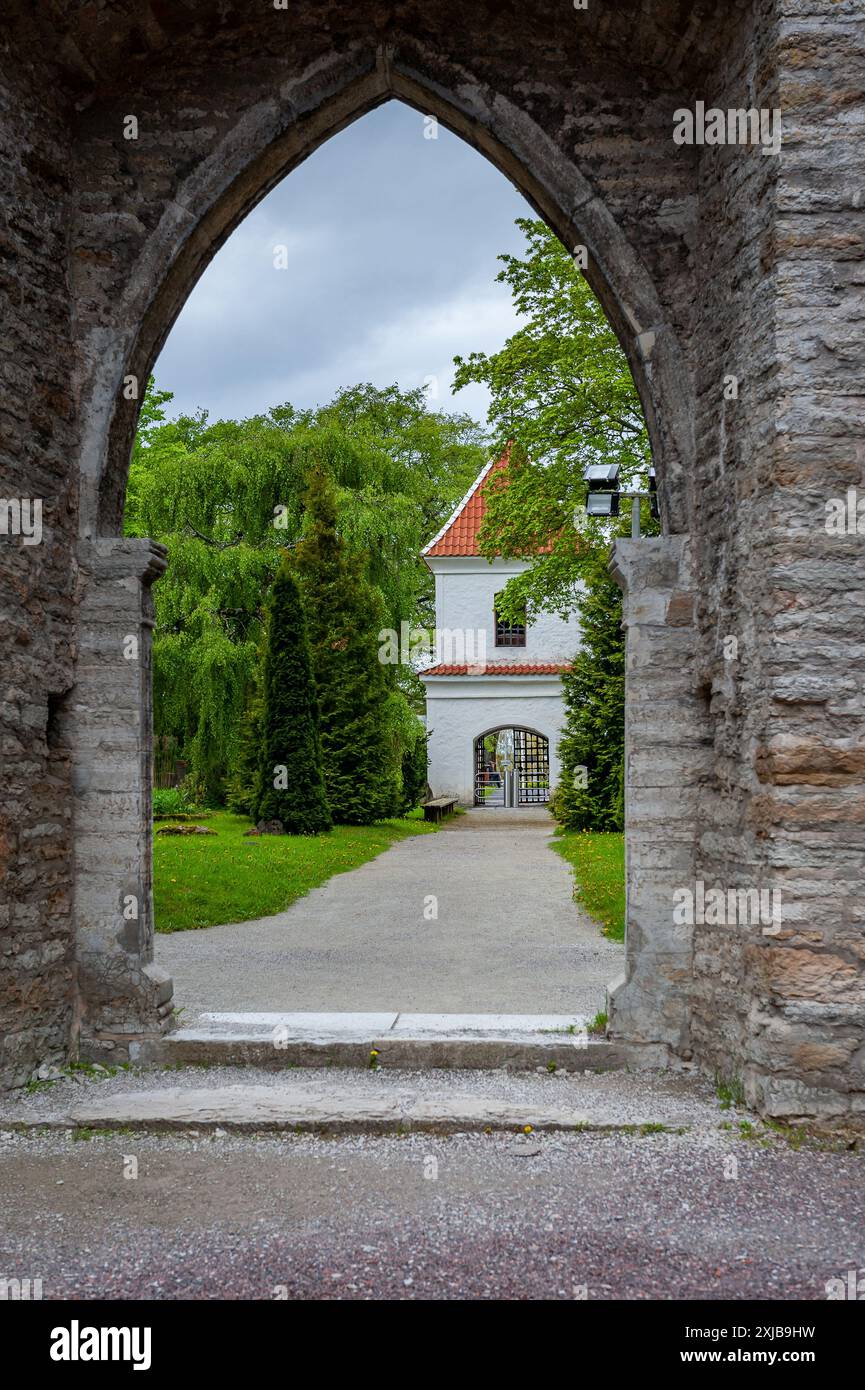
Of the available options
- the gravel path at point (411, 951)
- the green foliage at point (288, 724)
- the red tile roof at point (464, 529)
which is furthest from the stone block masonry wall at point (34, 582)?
the red tile roof at point (464, 529)

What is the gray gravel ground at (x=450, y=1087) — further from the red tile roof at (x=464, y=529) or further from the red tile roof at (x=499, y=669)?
the red tile roof at (x=464, y=529)

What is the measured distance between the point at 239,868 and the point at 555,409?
6505 millimetres

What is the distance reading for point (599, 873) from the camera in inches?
447

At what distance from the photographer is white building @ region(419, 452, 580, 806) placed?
77.1 ft

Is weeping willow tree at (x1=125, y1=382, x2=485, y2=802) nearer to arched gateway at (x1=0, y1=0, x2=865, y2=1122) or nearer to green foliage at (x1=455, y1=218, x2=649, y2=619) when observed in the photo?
green foliage at (x1=455, y1=218, x2=649, y2=619)

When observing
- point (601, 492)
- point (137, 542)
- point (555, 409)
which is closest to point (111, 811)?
point (137, 542)

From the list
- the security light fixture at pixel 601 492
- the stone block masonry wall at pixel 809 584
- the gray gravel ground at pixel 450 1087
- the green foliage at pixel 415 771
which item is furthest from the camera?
the green foliage at pixel 415 771

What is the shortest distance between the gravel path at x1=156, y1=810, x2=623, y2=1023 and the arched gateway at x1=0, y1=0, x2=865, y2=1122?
1.06 metres

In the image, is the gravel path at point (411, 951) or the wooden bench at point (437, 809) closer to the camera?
the gravel path at point (411, 951)

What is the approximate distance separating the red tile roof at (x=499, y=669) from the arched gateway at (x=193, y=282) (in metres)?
18.6

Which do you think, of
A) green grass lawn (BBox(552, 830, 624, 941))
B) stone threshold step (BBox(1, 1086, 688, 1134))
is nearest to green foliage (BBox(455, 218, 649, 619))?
green grass lawn (BBox(552, 830, 624, 941))

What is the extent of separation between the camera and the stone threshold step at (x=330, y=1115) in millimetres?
4012

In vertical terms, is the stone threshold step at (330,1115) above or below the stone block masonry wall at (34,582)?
below

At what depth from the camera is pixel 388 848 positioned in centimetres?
1520
